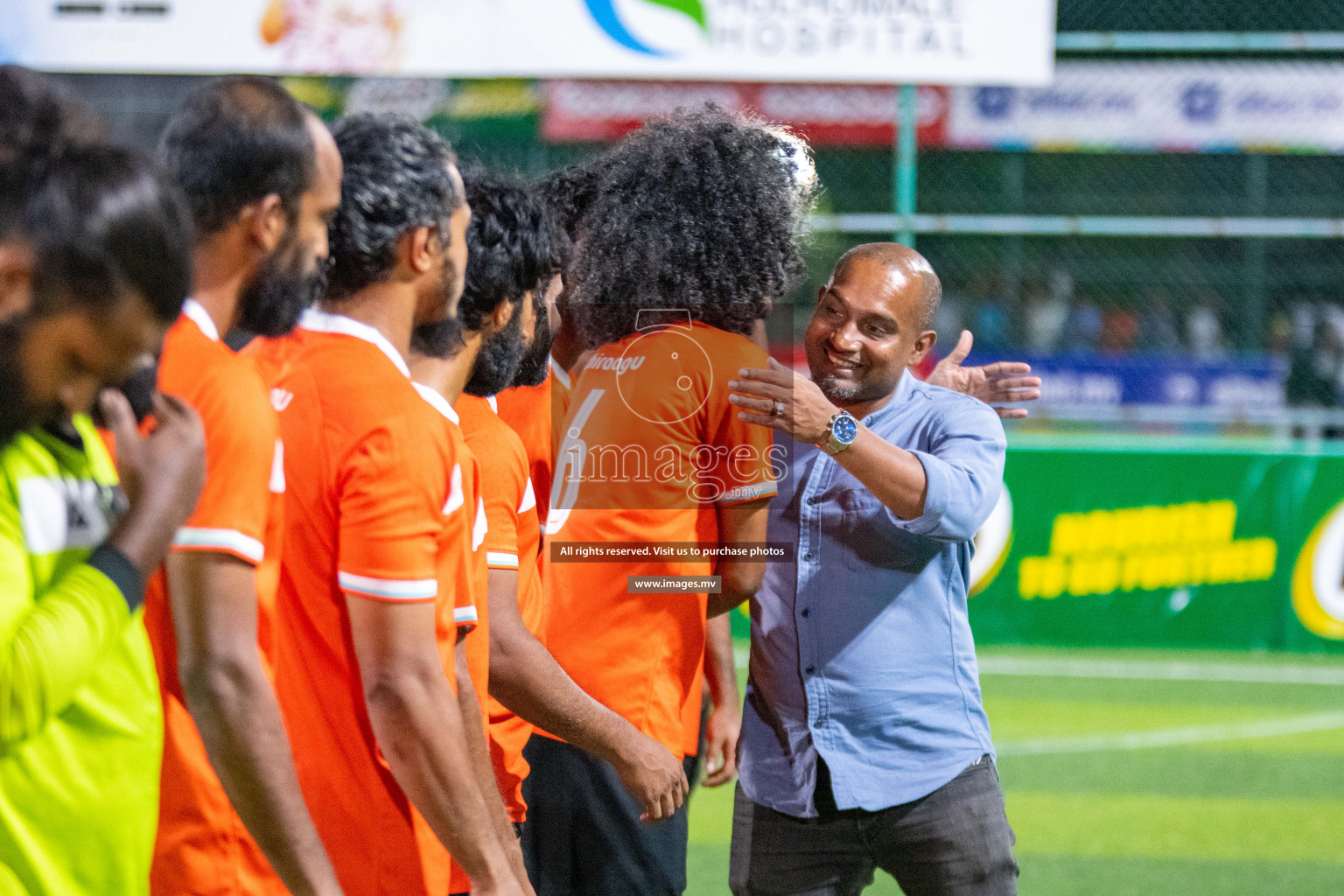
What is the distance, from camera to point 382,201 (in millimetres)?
2148

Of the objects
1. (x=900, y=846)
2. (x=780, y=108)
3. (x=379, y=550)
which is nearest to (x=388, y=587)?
(x=379, y=550)

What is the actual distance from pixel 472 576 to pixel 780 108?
15878 mm

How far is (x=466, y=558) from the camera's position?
220 centimetres

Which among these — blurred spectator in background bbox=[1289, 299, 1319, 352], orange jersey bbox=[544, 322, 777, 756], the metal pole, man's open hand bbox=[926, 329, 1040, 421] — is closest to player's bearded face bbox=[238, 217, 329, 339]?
orange jersey bbox=[544, 322, 777, 756]

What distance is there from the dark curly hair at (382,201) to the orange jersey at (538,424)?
1024mm

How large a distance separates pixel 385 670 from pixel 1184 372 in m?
16.2

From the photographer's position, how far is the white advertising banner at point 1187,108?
44.5 ft

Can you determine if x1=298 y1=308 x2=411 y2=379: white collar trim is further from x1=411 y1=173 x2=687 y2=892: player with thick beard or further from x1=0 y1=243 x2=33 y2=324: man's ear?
x1=0 y1=243 x2=33 y2=324: man's ear

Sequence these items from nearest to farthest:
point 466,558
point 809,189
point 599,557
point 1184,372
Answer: point 466,558, point 599,557, point 809,189, point 1184,372

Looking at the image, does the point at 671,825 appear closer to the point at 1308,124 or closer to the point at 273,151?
the point at 273,151

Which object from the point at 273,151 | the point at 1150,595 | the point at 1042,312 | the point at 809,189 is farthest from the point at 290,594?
the point at 1042,312

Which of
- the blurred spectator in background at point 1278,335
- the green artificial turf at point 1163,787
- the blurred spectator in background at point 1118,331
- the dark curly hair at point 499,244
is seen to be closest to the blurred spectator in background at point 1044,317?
the blurred spectator in background at point 1118,331

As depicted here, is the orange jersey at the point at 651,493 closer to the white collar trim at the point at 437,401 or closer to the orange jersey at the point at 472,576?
the orange jersey at the point at 472,576

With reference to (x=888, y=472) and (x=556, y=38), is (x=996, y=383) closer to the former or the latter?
(x=888, y=472)
